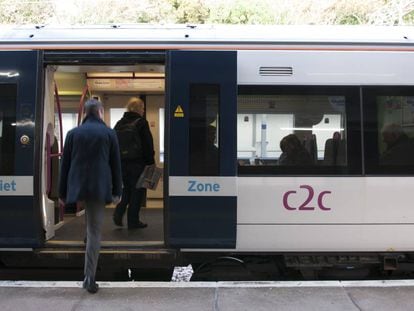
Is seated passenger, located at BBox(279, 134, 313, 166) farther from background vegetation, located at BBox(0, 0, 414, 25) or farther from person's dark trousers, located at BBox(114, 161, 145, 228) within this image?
background vegetation, located at BBox(0, 0, 414, 25)

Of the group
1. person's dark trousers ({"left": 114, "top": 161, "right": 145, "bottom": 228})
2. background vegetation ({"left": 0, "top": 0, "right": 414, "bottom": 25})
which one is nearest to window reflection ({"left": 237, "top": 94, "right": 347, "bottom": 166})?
person's dark trousers ({"left": 114, "top": 161, "right": 145, "bottom": 228})

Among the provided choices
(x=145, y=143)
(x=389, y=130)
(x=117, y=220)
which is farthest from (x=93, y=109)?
(x=389, y=130)

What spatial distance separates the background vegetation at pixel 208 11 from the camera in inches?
670

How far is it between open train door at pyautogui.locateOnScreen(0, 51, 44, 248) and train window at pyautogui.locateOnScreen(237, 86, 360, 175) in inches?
83.5

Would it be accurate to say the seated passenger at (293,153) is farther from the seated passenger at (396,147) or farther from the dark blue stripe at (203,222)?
the seated passenger at (396,147)

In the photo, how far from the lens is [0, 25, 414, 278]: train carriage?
5012mm

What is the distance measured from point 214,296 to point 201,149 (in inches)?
58.5

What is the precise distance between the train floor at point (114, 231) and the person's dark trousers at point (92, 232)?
44.0 inches

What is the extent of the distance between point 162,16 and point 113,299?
48.7 ft

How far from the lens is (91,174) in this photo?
425 cm

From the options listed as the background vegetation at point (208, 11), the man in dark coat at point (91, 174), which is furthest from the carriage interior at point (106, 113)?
the background vegetation at point (208, 11)

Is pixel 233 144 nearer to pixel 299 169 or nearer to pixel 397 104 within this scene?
pixel 299 169

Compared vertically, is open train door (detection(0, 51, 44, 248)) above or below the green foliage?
below

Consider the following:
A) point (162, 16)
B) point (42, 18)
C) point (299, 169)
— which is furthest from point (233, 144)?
point (42, 18)
